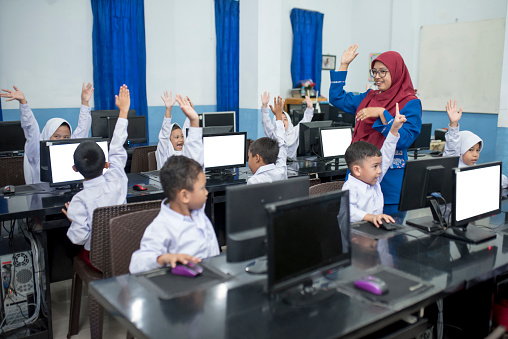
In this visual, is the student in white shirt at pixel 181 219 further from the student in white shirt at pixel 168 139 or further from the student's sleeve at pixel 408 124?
the student in white shirt at pixel 168 139

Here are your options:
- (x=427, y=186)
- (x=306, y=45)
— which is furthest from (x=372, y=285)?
(x=306, y=45)

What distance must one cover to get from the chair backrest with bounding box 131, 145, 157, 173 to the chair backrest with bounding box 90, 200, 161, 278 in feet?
7.43

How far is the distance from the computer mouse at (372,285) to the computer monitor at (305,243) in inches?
3.8

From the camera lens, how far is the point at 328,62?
365 inches

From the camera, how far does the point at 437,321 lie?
2.31 metres

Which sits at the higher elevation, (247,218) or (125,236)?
(247,218)

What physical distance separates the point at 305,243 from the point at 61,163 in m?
2.16

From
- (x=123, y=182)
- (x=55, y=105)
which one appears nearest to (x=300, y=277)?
(x=123, y=182)

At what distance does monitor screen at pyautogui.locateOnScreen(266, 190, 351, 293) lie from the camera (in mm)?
1420

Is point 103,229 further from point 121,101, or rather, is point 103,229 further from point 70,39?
point 70,39

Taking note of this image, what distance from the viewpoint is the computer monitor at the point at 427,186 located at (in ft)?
7.49

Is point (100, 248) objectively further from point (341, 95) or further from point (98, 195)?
point (341, 95)

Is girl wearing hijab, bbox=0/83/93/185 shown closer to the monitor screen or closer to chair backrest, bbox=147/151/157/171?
chair backrest, bbox=147/151/157/171

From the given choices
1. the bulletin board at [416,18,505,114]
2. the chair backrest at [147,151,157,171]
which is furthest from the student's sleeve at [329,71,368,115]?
the bulletin board at [416,18,505,114]
